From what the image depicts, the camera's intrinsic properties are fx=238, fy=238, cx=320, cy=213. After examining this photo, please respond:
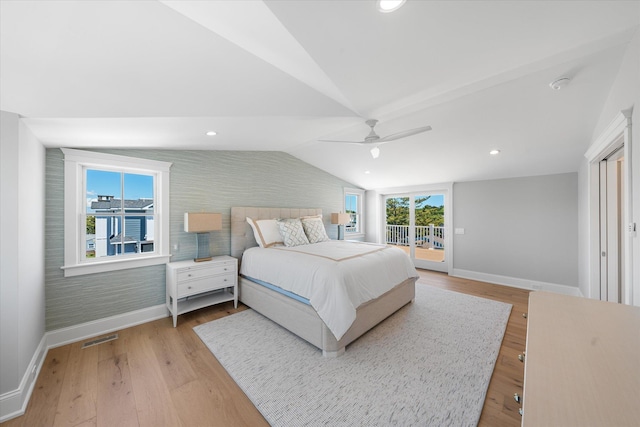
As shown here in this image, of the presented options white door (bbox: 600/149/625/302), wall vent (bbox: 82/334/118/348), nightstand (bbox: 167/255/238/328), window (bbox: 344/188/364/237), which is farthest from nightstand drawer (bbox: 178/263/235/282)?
white door (bbox: 600/149/625/302)

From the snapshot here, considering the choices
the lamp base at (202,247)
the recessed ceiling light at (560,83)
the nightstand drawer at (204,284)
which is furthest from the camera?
the lamp base at (202,247)

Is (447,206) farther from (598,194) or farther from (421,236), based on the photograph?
(598,194)

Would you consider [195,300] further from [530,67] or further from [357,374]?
[530,67]

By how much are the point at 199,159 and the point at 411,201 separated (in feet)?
15.4

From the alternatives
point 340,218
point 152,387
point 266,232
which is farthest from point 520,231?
point 152,387

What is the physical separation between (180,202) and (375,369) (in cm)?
315

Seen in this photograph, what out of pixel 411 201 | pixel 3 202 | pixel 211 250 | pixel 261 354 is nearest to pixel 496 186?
pixel 411 201

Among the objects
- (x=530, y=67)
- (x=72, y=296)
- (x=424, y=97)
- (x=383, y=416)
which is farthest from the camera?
(x=72, y=296)

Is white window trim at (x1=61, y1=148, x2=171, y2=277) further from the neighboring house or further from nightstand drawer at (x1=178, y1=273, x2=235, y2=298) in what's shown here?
nightstand drawer at (x1=178, y1=273, x2=235, y2=298)

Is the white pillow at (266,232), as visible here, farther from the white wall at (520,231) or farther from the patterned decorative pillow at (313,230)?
the white wall at (520,231)

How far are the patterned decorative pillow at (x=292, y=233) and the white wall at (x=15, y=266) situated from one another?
260 centimetres

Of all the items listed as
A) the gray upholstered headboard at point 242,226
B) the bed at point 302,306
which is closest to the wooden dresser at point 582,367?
the bed at point 302,306

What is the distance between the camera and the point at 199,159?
3508 millimetres

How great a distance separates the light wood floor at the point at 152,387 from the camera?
1.63 metres
